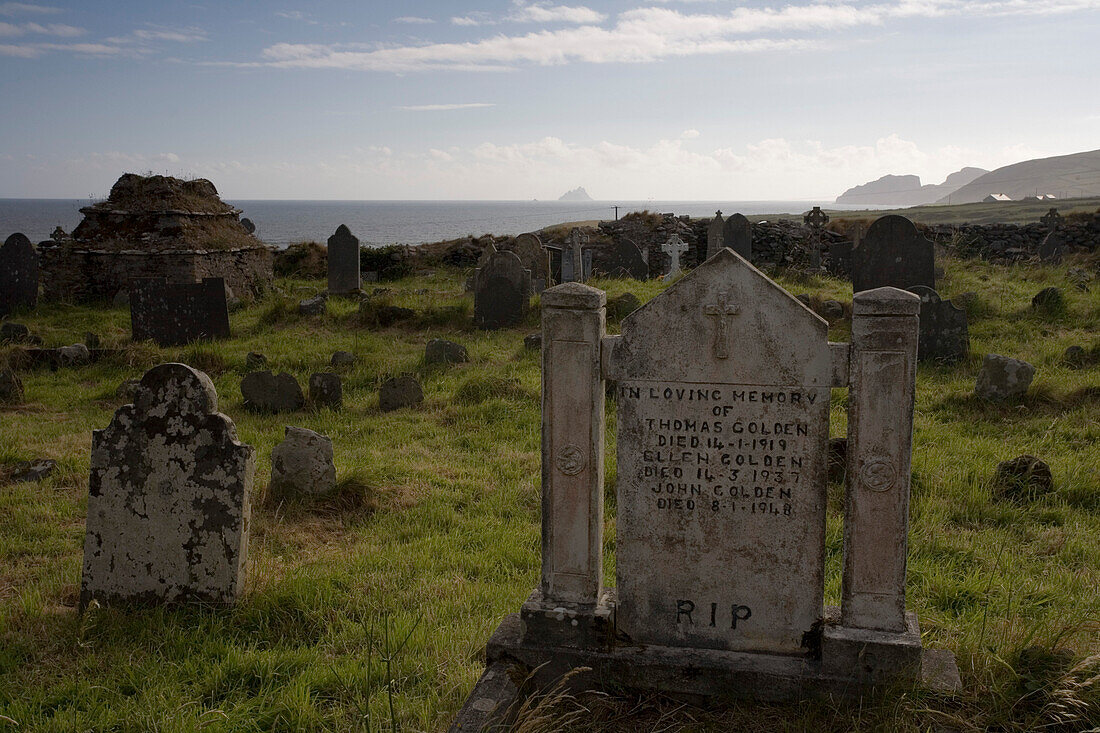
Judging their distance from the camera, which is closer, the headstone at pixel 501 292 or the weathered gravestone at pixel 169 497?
the weathered gravestone at pixel 169 497

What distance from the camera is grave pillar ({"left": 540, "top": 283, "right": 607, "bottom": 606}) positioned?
11.7 feet

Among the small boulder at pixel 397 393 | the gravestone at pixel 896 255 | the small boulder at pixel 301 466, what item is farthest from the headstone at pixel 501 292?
the small boulder at pixel 301 466

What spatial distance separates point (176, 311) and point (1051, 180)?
192 m

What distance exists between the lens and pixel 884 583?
3.40 metres

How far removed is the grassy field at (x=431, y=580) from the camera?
340cm

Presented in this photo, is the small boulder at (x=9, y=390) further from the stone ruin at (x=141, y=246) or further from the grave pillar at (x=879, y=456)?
the grave pillar at (x=879, y=456)

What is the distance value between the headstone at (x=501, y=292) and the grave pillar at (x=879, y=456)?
989 centimetres

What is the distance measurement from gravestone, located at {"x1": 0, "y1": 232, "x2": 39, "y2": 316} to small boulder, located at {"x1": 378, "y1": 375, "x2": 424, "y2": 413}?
10.3 m

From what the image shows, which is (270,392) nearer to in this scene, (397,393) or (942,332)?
(397,393)

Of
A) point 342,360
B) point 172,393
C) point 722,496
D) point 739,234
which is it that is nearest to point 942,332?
point 342,360

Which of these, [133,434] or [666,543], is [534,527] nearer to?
[666,543]

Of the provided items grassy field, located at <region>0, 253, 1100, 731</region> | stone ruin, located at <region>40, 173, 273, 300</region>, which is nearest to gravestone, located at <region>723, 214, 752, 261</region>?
grassy field, located at <region>0, 253, 1100, 731</region>

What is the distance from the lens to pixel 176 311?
12109mm

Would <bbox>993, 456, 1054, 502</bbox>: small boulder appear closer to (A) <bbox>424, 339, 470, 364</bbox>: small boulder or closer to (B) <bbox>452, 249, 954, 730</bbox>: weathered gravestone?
(B) <bbox>452, 249, 954, 730</bbox>: weathered gravestone
